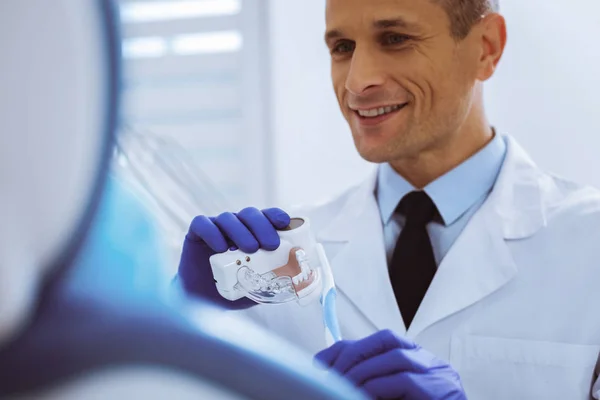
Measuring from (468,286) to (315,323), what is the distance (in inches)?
11.2

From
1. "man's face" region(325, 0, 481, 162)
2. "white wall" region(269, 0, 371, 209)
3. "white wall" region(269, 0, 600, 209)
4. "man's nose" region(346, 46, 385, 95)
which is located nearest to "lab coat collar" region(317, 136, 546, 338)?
"man's face" region(325, 0, 481, 162)

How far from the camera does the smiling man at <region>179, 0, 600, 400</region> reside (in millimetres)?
1150

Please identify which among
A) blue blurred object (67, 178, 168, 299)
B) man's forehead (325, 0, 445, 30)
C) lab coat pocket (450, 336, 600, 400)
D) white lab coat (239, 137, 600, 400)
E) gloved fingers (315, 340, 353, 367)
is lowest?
lab coat pocket (450, 336, 600, 400)

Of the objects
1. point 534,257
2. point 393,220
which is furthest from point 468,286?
point 393,220

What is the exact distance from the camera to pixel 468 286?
3.87ft

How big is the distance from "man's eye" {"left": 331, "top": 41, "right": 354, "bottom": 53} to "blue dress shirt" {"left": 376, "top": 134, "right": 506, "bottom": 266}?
27 cm

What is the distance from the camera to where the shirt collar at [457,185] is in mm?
1312

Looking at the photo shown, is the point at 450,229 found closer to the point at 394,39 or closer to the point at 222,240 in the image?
the point at 394,39

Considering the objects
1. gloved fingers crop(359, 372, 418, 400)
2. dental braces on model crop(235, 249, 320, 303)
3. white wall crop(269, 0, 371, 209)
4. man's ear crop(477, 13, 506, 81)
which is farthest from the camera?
white wall crop(269, 0, 371, 209)

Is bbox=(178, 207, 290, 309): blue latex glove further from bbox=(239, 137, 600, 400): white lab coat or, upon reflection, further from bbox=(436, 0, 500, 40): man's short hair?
bbox=(436, 0, 500, 40): man's short hair

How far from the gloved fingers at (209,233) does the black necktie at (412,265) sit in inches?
17.4

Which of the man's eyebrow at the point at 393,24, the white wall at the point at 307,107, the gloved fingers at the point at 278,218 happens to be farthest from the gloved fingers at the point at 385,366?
the white wall at the point at 307,107

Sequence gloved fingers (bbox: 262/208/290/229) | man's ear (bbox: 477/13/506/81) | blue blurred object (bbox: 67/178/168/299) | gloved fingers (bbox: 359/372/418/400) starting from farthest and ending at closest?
man's ear (bbox: 477/13/506/81) < gloved fingers (bbox: 262/208/290/229) < gloved fingers (bbox: 359/372/418/400) < blue blurred object (bbox: 67/178/168/299)

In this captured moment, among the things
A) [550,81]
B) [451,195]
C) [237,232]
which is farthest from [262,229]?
[550,81]
